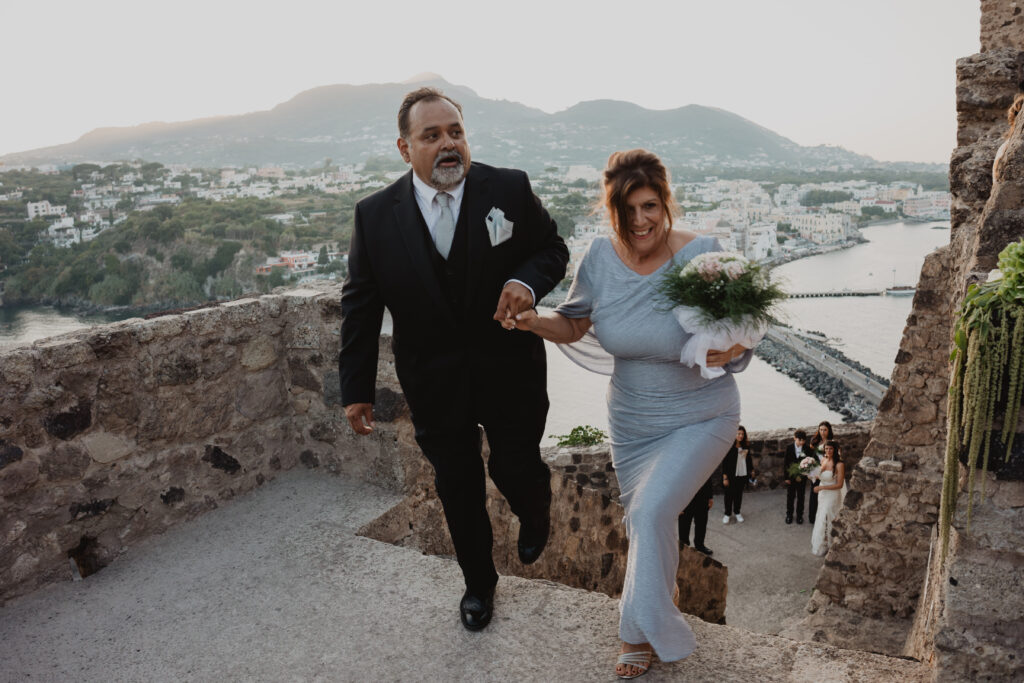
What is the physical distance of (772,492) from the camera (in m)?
9.98

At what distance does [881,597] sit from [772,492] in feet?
15.4

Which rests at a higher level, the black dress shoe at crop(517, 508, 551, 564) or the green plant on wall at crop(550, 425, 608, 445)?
the black dress shoe at crop(517, 508, 551, 564)

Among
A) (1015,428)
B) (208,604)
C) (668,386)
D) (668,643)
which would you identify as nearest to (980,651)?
(1015,428)

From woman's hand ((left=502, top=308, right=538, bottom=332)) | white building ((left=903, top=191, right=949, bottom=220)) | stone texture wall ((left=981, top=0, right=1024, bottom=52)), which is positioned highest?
white building ((left=903, top=191, right=949, bottom=220))

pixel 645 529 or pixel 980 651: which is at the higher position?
pixel 645 529

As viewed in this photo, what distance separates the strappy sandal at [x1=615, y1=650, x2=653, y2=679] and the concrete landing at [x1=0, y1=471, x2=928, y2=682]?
0.05m

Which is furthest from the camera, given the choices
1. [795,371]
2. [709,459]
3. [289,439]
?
[795,371]

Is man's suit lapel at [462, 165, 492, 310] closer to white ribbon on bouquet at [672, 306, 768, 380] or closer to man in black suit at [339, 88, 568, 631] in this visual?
man in black suit at [339, 88, 568, 631]

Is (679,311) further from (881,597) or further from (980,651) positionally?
(881,597)

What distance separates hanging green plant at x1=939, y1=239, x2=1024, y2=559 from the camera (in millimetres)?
1679

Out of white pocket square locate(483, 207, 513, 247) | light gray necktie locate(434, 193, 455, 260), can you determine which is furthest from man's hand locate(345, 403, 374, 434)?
white pocket square locate(483, 207, 513, 247)

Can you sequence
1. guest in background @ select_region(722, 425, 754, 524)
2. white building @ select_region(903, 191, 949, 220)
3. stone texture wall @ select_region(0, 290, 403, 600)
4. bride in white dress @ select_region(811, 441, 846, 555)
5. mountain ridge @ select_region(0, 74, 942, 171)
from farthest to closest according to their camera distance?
1. mountain ridge @ select_region(0, 74, 942, 171)
2. white building @ select_region(903, 191, 949, 220)
3. guest in background @ select_region(722, 425, 754, 524)
4. bride in white dress @ select_region(811, 441, 846, 555)
5. stone texture wall @ select_region(0, 290, 403, 600)

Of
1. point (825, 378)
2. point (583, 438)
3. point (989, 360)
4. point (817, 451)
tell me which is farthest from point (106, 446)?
point (825, 378)

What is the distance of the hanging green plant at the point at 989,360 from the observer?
1.68 metres
